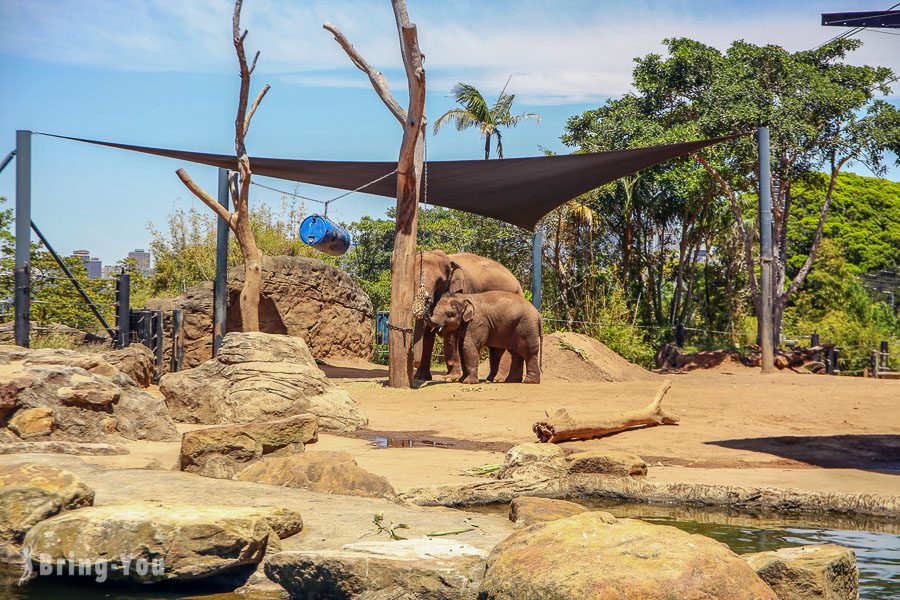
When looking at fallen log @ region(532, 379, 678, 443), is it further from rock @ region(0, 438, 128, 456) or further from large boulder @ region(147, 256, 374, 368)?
large boulder @ region(147, 256, 374, 368)

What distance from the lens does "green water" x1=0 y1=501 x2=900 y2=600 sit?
168 inches

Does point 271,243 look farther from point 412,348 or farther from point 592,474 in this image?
point 592,474

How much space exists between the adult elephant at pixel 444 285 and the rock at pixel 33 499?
27.1 ft

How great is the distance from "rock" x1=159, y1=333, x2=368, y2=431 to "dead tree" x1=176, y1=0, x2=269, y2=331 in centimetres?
360

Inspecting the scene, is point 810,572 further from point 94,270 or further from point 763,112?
point 94,270

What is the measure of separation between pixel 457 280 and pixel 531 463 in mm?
7200

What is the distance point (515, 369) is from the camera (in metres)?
13.5

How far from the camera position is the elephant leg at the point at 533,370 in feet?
43.9

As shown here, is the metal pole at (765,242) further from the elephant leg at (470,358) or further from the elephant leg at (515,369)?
the elephant leg at (470,358)

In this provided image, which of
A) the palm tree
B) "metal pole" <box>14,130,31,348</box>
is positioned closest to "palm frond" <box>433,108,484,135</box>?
the palm tree

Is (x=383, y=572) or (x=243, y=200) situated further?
(x=243, y=200)

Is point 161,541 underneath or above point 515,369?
underneath

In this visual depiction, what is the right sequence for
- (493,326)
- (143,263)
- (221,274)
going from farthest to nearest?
(143,263) < (221,274) < (493,326)

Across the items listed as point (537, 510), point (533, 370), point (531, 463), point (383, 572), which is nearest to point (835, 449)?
point (531, 463)
